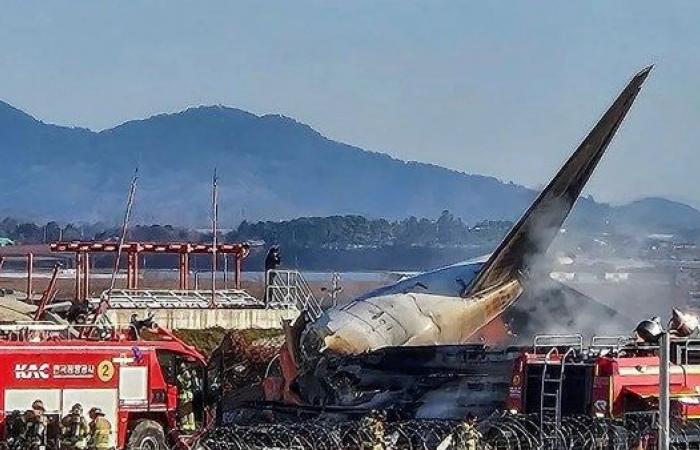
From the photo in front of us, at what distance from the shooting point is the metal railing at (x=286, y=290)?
180 ft

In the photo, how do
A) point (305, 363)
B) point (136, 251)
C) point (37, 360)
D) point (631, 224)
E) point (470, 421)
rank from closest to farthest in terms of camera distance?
point (470, 421) → point (37, 360) → point (305, 363) → point (136, 251) → point (631, 224)

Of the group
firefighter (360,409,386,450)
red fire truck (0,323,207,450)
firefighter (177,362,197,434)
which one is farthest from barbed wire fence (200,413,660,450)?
firefighter (177,362,197,434)

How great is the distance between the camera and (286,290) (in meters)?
55.6

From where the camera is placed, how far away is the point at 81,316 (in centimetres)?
3472

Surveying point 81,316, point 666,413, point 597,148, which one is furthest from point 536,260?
point 666,413

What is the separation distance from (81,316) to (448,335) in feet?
35.6

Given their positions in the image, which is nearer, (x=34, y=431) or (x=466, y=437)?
(x=466, y=437)

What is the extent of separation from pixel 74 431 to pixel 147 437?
2.20m

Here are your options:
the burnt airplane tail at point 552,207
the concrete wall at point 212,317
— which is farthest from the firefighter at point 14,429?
the concrete wall at point 212,317

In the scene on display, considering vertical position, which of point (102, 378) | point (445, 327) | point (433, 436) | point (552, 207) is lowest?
point (433, 436)

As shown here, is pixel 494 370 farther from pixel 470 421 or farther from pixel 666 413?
pixel 666 413

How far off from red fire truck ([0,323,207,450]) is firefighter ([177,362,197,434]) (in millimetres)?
82

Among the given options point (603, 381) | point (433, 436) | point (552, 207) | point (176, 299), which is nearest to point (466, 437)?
point (433, 436)

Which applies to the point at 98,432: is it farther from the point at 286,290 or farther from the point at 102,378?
the point at 286,290
